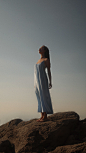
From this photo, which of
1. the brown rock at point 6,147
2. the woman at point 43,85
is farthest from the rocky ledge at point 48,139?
the woman at point 43,85

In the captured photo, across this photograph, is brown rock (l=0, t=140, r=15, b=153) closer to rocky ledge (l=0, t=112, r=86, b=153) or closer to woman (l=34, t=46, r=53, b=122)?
rocky ledge (l=0, t=112, r=86, b=153)

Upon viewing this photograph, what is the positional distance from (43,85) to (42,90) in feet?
0.75

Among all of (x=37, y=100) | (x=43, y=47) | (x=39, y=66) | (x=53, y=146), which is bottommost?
(x=53, y=146)

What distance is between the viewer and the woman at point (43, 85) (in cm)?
586

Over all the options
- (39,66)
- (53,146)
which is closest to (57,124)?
(53,146)

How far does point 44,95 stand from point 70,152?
2.61m

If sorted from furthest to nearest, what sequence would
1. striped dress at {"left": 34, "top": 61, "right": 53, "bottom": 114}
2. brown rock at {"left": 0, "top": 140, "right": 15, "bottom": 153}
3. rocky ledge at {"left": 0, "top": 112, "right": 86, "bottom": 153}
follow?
striped dress at {"left": 34, "top": 61, "right": 53, "bottom": 114}
brown rock at {"left": 0, "top": 140, "right": 15, "bottom": 153}
rocky ledge at {"left": 0, "top": 112, "right": 86, "bottom": 153}

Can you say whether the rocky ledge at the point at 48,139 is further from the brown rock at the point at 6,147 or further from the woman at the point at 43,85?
the woman at the point at 43,85

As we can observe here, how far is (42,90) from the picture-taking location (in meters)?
5.96

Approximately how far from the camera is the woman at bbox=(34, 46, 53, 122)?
586 centimetres

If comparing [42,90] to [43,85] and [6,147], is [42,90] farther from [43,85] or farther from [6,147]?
[6,147]

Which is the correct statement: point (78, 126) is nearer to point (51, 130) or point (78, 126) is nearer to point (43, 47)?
point (51, 130)

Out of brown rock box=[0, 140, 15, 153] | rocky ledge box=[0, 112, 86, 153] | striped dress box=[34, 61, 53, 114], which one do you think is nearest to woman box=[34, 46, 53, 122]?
striped dress box=[34, 61, 53, 114]

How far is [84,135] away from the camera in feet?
17.0
